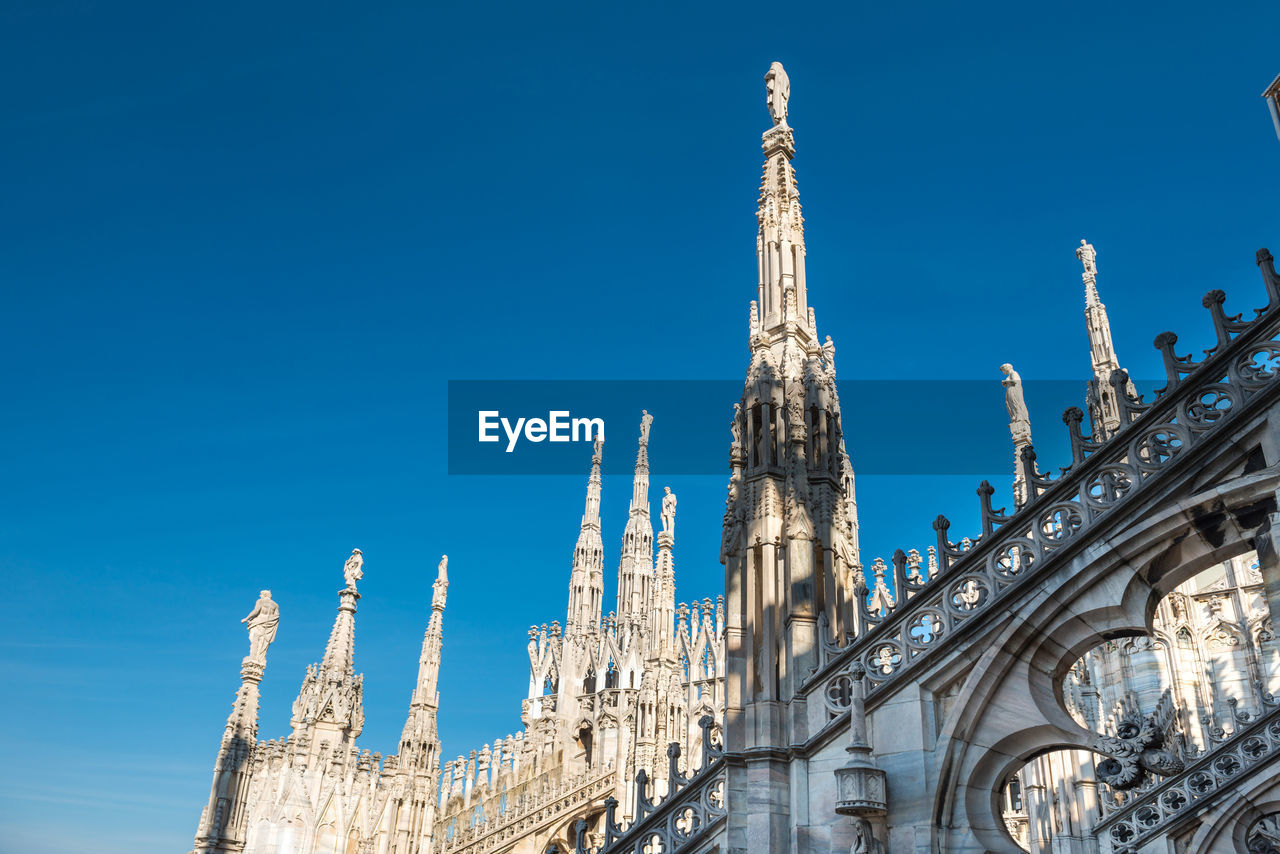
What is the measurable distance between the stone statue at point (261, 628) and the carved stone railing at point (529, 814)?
12.4 metres

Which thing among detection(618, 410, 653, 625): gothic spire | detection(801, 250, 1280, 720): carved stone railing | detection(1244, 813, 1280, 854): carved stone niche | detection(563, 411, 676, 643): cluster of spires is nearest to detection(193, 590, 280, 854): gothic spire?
detection(801, 250, 1280, 720): carved stone railing

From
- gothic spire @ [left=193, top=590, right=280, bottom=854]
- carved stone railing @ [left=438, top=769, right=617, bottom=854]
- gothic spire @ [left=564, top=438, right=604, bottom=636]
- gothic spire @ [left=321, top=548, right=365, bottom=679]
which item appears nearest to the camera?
gothic spire @ [left=193, top=590, right=280, bottom=854]

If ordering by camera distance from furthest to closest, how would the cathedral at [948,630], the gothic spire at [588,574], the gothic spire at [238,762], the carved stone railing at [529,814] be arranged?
the gothic spire at [588,574] < the carved stone railing at [529,814] < the gothic spire at [238,762] < the cathedral at [948,630]

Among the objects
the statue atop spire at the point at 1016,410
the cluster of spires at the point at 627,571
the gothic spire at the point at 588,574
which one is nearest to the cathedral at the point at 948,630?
the statue atop spire at the point at 1016,410

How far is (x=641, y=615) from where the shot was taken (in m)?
37.3

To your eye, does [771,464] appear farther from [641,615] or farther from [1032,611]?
[641,615]

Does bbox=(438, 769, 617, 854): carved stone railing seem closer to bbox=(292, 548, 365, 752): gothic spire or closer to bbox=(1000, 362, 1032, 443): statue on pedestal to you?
bbox=(292, 548, 365, 752): gothic spire

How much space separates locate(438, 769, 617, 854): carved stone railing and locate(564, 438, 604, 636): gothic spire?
32.6 feet

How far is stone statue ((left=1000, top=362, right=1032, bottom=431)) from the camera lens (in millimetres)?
21188

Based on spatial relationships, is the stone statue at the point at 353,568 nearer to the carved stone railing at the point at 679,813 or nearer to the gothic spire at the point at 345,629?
the gothic spire at the point at 345,629

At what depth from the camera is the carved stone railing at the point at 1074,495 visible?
8.22 metres

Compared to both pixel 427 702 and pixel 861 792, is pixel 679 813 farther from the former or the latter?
pixel 427 702

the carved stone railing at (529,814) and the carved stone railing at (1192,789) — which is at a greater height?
the carved stone railing at (529,814)

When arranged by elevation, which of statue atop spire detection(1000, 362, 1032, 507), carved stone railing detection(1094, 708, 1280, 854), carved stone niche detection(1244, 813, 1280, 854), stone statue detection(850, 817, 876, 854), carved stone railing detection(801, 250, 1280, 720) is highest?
statue atop spire detection(1000, 362, 1032, 507)
